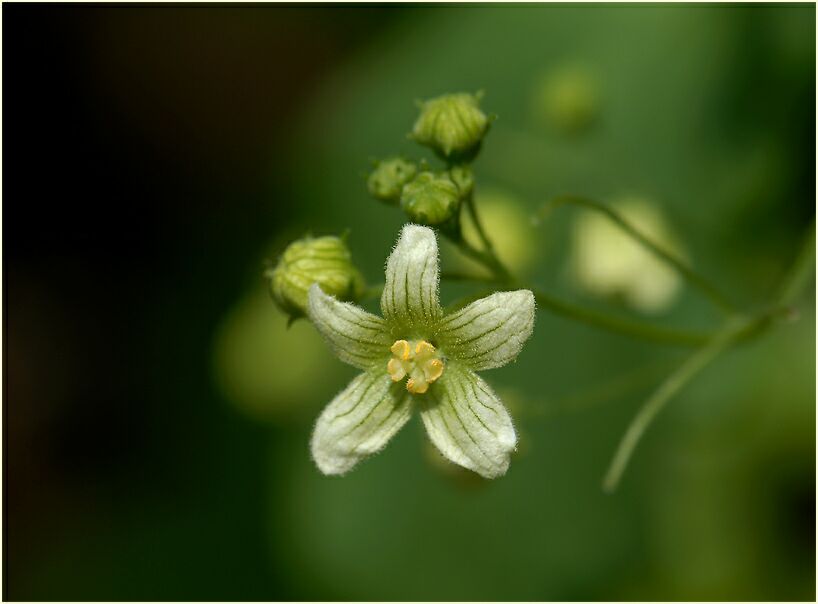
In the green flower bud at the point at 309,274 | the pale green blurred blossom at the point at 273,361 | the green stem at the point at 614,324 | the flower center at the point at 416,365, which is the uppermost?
the green stem at the point at 614,324

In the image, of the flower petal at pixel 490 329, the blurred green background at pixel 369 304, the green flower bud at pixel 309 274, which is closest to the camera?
the flower petal at pixel 490 329

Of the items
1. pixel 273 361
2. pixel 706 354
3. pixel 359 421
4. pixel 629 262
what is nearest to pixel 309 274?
pixel 359 421

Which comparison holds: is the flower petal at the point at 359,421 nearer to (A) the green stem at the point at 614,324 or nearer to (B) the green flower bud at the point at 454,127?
(A) the green stem at the point at 614,324

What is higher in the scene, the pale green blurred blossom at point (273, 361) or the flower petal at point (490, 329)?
the flower petal at point (490, 329)

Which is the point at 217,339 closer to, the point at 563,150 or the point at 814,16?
the point at 563,150

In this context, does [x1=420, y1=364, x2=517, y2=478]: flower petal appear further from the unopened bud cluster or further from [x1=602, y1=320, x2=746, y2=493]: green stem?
[x1=602, y1=320, x2=746, y2=493]: green stem

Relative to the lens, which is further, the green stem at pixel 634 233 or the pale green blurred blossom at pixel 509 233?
the pale green blurred blossom at pixel 509 233

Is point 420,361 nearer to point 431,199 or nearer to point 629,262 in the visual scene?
point 431,199

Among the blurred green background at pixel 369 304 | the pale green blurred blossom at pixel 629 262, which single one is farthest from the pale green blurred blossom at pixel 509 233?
the pale green blurred blossom at pixel 629 262
